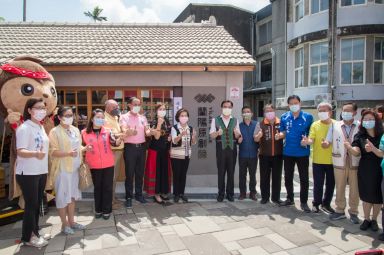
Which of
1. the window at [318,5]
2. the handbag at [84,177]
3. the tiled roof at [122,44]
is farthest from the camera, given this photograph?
the window at [318,5]

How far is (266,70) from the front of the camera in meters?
24.8

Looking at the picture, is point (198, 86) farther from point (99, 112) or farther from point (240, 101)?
point (99, 112)

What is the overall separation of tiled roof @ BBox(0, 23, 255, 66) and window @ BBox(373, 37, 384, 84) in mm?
8053

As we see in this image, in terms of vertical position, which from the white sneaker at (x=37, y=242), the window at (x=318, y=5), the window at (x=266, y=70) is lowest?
the white sneaker at (x=37, y=242)

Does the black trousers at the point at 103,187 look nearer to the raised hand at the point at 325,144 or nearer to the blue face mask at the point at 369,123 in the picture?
the raised hand at the point at 325,144

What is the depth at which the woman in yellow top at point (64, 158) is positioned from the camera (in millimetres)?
4863

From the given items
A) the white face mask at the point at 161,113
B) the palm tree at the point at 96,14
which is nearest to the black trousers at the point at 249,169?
the white face mask at the point at 161,113

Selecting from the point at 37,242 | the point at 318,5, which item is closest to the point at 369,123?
the point at 37,242

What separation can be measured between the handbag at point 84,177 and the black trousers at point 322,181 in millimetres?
4026

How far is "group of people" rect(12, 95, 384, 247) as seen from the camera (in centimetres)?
463

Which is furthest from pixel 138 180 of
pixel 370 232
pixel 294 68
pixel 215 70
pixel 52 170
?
pixel 294 68

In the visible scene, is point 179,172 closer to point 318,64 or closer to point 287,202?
point 287,202

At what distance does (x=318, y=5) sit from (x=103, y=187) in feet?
46.3

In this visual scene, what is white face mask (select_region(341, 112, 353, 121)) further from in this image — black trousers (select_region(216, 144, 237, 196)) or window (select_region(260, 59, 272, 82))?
window (select_region(260, 59, 272, 82))
